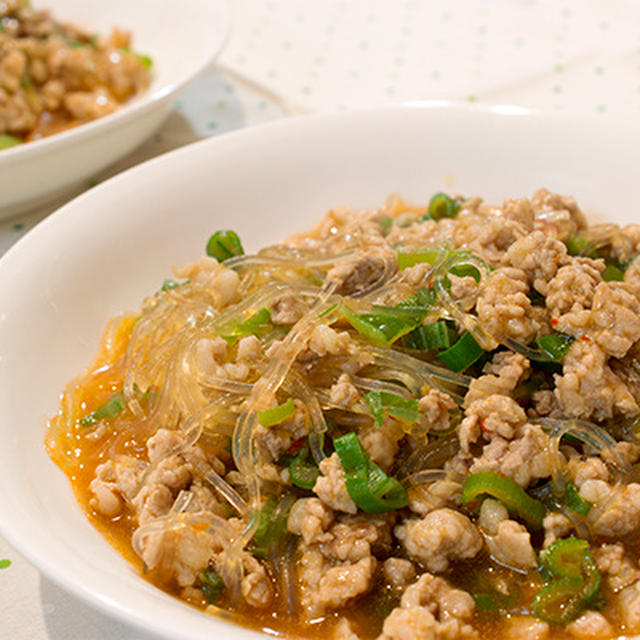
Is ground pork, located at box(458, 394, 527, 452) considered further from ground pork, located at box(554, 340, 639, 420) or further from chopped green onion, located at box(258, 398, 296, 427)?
chopped green onion, located at box(258, 398, 296, 427)

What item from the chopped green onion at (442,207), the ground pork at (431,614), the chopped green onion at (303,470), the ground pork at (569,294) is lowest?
the ground pork at (431,614)

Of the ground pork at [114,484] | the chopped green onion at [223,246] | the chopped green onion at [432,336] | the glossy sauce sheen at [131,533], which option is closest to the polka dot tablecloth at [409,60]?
the chopped green onion at [223,246]

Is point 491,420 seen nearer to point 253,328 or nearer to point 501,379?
point 501,379

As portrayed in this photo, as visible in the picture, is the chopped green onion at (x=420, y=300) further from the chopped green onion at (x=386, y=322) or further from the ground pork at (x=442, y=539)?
the ground pork at (x=442, y=539)

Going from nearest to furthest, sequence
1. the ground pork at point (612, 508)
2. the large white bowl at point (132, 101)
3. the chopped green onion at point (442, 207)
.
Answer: the ground pork at point (612, 508)
the chopped green onion at point (442, 207)
the large white bowl at point (132, 101)

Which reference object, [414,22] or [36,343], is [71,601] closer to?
[36,343]

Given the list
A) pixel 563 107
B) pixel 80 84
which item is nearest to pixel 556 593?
pixel 563 107

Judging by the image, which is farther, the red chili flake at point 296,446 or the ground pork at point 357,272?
the ground pork at point 357,272
